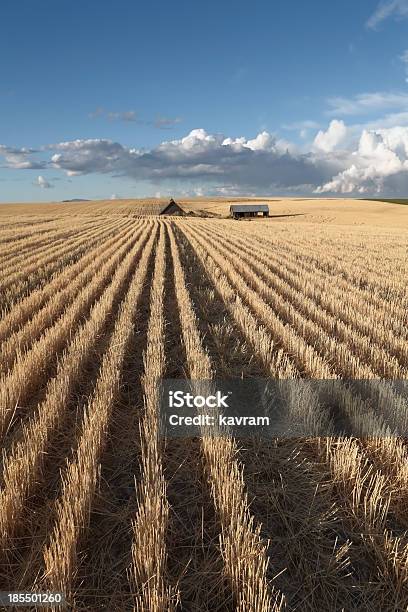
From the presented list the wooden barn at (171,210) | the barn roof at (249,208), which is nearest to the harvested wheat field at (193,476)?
the barn roof at (249,208)

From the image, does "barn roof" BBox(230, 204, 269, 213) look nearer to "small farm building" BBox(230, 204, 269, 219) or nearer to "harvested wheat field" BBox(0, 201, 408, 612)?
"small farm building" BBox(230, 204, 269, 219)

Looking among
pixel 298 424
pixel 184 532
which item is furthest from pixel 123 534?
pixel 298 424

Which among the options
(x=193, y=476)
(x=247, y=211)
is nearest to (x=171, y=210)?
(x=247, y=211)

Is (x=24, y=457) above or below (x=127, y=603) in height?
above

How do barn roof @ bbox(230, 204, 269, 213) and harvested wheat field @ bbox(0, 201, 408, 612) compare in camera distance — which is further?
barn roof @ bbox(230, 204, 269, 213)

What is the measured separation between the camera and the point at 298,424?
4.18 m

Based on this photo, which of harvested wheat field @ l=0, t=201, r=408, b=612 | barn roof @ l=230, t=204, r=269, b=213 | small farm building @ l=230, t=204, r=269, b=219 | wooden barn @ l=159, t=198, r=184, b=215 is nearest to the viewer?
harvested wheat field @ l=0, t=201, r=408, b=612

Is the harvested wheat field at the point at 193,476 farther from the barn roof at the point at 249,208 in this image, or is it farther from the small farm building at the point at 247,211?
the barn roof at the point at 249,208

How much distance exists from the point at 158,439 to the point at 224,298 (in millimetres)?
5961

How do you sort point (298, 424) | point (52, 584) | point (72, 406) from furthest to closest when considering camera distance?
point (72, 406) < point (298, 424) < point (52, 584)

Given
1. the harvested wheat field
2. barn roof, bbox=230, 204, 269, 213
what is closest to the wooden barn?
barn roof, bbox=230, 204, 269, 213

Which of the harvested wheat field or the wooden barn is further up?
the wooden barn

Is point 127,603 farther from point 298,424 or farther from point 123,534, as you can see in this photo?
point 298,424

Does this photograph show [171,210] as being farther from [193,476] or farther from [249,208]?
[193,476]
